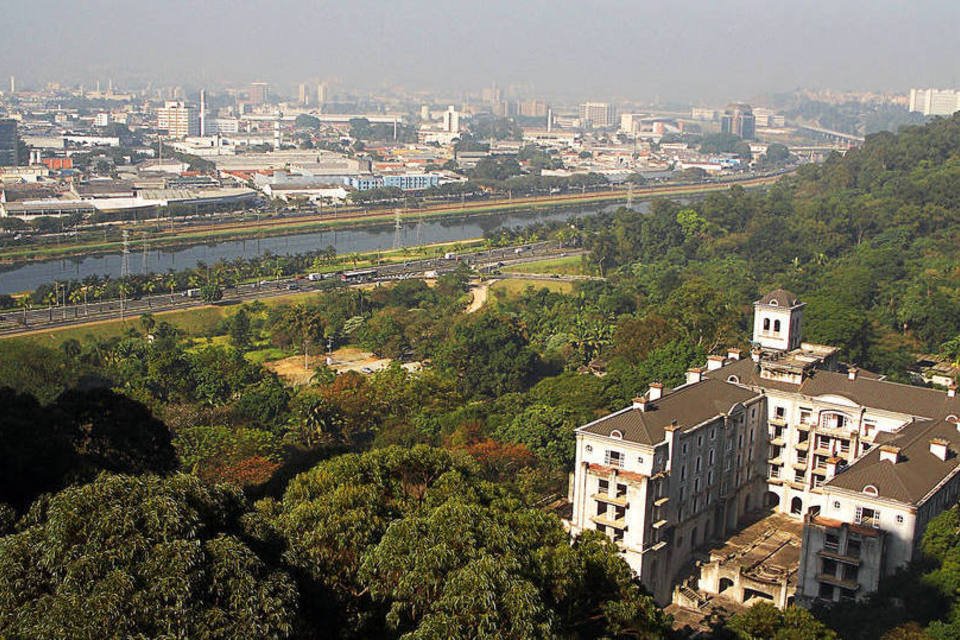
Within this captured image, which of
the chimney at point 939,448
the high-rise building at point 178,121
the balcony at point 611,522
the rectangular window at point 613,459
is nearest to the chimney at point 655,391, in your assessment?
the rectangular window at point 613,459

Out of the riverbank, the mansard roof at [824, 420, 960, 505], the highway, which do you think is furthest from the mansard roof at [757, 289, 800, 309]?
the riverbank

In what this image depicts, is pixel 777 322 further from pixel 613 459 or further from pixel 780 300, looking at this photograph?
pixel 613 459

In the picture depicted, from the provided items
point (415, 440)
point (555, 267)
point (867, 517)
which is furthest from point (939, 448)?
point (555, 267)

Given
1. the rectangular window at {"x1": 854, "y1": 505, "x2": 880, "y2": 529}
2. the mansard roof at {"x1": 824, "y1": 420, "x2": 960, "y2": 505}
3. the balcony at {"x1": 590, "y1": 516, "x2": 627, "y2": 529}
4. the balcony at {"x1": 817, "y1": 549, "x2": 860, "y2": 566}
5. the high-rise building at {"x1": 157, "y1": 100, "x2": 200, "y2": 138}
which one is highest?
the high-rise building at {"x1": 157, "y1": 100, "x2": 200, "y2": 138}

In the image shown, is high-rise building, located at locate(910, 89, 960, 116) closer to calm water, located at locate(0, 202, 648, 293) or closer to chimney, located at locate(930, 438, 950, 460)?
calm water, located at locate(0, 202, 648, 293)

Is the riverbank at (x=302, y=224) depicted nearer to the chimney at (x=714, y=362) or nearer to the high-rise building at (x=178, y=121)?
the chimney at (x=714, y=362)
